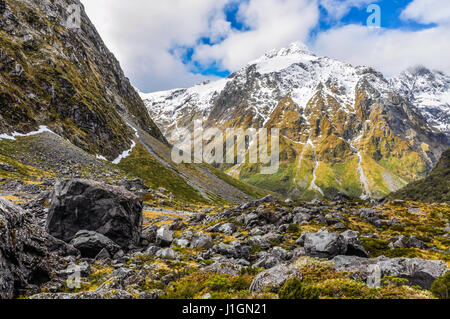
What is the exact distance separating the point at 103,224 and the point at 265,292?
14751 mm

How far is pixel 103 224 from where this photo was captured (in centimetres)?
1928

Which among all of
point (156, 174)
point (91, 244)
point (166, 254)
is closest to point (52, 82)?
point (156, 174)

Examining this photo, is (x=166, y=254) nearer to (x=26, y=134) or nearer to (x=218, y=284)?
(x=218, y=284)

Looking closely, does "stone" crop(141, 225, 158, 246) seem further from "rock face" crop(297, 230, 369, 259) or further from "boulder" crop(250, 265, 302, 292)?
"boulder" crop(250, 265, 302, 292)

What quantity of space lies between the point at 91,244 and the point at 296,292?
13.6 metres


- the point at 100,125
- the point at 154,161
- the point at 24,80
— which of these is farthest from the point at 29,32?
the point at 154,161

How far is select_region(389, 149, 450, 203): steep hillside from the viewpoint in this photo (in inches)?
5537

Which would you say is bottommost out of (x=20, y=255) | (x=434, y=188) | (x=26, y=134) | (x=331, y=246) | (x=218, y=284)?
(x=218, y=284)

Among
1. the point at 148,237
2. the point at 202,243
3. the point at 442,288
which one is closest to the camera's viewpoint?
the point at 442,288

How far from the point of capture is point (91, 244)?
16.2m

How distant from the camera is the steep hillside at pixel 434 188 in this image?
461 feet

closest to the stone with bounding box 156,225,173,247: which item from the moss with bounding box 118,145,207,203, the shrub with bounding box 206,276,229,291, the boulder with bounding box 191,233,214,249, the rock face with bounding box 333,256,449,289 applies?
the boulder with bounding box 191,233,214,249

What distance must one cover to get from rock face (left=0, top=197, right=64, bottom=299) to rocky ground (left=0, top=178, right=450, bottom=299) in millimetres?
47

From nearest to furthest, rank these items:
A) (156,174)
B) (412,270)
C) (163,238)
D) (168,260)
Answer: (412,270) → (168,260) → (163,238) → (156,174)
